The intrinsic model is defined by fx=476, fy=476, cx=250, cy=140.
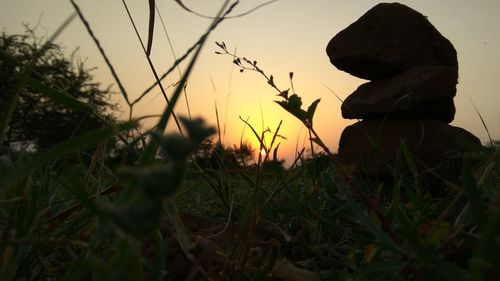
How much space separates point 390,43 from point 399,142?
936 mm

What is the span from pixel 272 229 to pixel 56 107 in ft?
82.4

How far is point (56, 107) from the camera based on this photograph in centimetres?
2456

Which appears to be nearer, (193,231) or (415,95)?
(193,231)

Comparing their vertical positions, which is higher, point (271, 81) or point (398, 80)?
point (398, 80)

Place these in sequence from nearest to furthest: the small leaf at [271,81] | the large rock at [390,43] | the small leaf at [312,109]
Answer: the small leaf at [312,109] → the small leaf at [271,81] → the large rock at [390,43]

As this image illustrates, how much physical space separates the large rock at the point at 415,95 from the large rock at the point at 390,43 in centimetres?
17

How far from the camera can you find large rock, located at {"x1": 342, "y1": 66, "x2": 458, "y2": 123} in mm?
4133

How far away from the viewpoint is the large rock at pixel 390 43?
14.5ft

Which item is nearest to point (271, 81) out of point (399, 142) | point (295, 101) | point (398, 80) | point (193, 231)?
point (295, 101)

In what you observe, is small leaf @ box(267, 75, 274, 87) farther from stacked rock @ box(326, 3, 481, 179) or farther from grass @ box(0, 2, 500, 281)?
stacked rock @ box(326, 3, 481, 179)

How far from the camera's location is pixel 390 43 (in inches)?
173

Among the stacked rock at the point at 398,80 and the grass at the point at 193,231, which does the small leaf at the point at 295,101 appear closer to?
the grass at the point at 193,231

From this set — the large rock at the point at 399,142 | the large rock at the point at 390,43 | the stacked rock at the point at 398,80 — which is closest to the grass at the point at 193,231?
the large rock at the point at 399,142

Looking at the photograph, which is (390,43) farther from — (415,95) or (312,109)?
(312,109)
